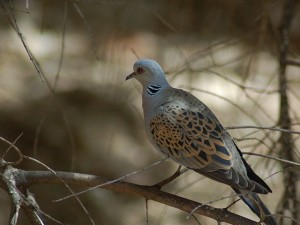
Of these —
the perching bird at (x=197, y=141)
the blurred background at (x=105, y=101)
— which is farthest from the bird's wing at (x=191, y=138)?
the blurred background at (x=105, y=101)

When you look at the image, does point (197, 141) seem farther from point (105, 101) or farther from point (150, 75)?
point (105, 101)

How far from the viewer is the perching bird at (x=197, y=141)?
2.15 meters

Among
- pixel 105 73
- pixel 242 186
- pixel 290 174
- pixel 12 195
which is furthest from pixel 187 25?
pixel 12 195

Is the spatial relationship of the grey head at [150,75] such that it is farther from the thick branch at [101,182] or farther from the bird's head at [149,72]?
the thick branch at [101,182]

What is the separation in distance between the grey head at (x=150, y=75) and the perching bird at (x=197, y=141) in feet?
0.26

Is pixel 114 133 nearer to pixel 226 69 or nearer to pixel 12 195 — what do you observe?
pixel 226 69

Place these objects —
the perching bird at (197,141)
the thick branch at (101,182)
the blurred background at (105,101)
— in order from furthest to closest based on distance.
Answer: the blurred background at (105,101) → the perching bird at (197,141) → the thick branch at (101,182)

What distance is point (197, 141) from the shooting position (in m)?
2.26

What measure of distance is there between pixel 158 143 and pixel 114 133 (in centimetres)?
187

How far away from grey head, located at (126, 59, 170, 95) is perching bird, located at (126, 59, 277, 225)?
0.08m

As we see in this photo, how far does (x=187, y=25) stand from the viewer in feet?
15.3

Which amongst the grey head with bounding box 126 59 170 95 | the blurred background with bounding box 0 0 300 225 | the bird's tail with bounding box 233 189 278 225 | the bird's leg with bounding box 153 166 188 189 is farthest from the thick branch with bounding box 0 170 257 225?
the blurred background with bounding box 0 0 300 225

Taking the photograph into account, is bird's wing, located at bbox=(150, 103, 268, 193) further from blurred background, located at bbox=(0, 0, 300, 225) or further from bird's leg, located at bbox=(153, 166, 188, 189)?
blurred background, located at bbox=(0, 0, 300, 225)

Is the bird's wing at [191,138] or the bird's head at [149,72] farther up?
the bird's head at [149,72]
